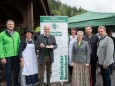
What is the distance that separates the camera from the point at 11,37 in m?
6.71

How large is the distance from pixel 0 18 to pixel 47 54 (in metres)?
10.2

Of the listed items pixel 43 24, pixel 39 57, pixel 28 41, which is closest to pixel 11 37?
pixel 28 41

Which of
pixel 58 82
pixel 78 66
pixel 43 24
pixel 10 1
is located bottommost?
pixel 58 82

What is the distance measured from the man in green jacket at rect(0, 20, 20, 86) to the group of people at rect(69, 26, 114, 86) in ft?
4.69

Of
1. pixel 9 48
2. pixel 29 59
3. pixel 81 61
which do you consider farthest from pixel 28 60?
pixel 81 61

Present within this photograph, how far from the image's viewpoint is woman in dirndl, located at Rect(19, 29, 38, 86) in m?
6.97

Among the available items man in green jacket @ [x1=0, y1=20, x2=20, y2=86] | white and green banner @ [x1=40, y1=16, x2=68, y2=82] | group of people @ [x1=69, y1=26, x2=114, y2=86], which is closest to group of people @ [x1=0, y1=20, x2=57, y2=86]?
man in green jacket @ [x1=0, y1=20, x2=20, y2=86]

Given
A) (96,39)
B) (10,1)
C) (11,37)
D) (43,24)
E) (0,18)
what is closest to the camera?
(11,37)

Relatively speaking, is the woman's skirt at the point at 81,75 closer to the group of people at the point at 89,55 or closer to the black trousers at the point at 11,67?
the group of people at the point at 89,55

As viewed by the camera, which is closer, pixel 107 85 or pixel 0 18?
pixel 107 85

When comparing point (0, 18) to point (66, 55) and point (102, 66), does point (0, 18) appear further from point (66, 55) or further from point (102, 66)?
point (102, 66)

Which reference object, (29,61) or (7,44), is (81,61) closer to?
(29,61)

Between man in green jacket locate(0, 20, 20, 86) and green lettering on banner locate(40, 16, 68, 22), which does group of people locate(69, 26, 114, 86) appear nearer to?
green lettering on banner locate(40, 16, 68, 22)

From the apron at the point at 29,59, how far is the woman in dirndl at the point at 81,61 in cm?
103
